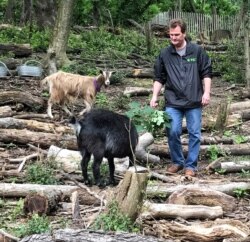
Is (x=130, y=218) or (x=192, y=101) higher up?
(x=192, y=101)

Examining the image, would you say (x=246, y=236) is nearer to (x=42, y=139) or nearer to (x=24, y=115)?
(x=42, y=139)

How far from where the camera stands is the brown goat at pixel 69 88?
41.3 feet

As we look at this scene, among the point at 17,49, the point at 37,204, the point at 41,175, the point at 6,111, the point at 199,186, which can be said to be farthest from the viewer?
the point at 17,49

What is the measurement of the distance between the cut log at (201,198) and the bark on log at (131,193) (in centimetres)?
108

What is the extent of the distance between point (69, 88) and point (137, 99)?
2141 millimetres

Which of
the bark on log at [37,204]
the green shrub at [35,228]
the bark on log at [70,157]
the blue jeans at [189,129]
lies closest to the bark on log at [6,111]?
the bark on log at [70,157]

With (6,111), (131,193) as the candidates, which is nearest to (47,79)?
(6,111)

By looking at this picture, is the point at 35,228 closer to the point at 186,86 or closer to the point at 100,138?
the point at 100,138

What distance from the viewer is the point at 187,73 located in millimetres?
7895

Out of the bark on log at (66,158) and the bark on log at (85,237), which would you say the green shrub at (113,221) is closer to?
the bark on log at (85,237)

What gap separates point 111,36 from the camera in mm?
25078

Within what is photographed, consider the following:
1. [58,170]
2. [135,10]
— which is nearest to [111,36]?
[135,10]

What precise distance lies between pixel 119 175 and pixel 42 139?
1.95m

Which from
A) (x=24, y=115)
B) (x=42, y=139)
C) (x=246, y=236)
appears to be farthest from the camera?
(x=24, y=115)
